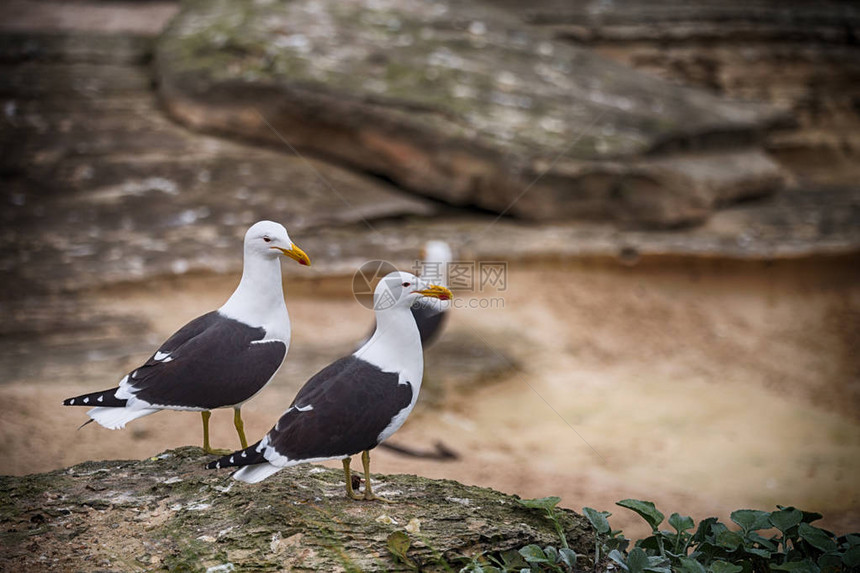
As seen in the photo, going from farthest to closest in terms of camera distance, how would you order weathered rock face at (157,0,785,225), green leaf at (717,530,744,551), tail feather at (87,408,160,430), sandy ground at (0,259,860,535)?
weathered rock face at (157,0,785,225) < sandy ground at (0,259,860,535) < green leaf at (717,530,744,551) < tail feather at (87,408,160,430)

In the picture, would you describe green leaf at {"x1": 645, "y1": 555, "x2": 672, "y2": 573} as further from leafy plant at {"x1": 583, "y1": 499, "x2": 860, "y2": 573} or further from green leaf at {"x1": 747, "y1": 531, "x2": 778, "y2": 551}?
green leaf at {"x1": 747, "y1": 531, "x2": 778, "y2": 551}

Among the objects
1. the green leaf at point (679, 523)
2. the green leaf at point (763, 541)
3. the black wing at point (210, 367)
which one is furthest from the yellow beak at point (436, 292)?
the green leaf at point (763, 541)

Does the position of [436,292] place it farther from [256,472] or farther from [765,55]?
[765,55]

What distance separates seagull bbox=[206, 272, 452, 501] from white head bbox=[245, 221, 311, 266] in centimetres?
34

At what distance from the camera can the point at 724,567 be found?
2.55 meters

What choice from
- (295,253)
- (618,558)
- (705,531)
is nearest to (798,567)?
(705,531)

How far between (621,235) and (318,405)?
6.04m

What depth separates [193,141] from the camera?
8.47 m

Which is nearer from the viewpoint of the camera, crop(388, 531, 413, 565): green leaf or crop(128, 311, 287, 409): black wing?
crop(388, 531, 413, 565): green leaf

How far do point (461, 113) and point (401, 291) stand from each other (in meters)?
6.00

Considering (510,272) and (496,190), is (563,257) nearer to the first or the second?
(510,272)

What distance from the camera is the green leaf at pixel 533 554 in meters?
2.51

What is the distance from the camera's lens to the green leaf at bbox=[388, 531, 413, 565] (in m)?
2.47

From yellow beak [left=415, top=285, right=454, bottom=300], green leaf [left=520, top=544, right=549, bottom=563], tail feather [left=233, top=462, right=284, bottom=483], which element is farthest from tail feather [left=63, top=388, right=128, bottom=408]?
green leaf [left=520, top=544, right=549, bottom=563]
